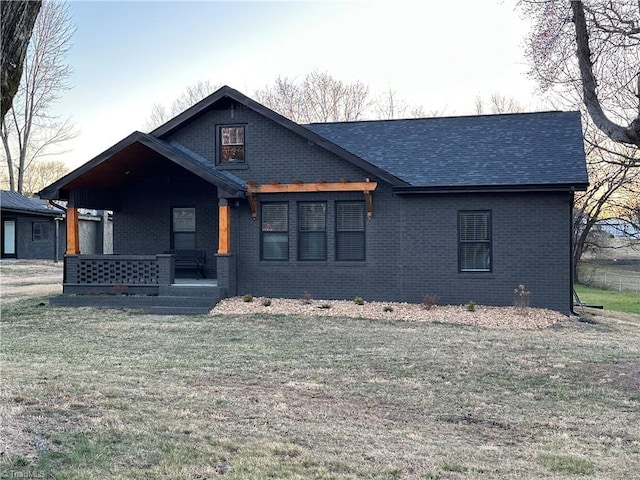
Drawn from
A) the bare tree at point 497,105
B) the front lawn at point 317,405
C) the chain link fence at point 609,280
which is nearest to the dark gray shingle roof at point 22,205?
the front lawn at point 317,405

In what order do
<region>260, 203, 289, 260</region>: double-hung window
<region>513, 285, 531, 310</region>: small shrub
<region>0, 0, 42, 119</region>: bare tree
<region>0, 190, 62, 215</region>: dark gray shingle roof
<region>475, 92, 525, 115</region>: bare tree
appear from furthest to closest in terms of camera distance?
1. <region>475, 92, 525, 115</region>: bare tree
2. <region>0, 190, 62, 215</region>: dark gray shingle roof
3. <region>260, 203, 289, 260</region>: double-hung window
4. <region>513, 285, 531, 310</region>: small shrub
5. <region>0, 0, 42, 119</region>: bare tree

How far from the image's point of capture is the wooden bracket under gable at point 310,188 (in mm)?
15172

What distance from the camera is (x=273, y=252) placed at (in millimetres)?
16078

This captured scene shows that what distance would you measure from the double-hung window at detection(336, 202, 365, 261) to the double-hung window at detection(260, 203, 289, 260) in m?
1.35

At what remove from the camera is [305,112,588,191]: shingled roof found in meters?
14.6

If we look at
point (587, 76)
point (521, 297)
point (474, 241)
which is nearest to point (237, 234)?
point (474, 241)

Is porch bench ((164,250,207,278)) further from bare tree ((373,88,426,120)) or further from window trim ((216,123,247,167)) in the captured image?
bare tree ((373,88,426,120))

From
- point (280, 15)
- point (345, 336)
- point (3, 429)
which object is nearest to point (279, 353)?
point (345, 336)

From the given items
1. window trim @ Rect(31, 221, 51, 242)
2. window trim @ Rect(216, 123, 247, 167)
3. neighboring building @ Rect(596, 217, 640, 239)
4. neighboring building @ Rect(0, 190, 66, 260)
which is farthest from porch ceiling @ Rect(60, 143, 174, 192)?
neighboring building @ Rect(596, 217, 640, 239)

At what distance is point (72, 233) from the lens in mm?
16406

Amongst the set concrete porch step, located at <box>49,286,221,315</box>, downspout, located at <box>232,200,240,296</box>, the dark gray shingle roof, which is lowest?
concrete porch step, located at <box>49,286,221,315</box>

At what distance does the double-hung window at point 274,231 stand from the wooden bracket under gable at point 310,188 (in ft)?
1.02

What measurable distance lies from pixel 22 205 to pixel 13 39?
29.0 metres

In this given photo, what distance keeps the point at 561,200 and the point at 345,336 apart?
21.9 feet
